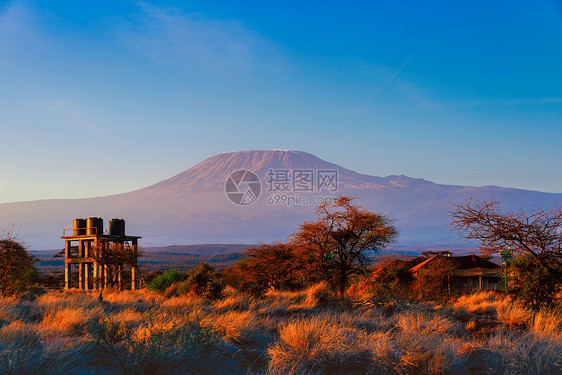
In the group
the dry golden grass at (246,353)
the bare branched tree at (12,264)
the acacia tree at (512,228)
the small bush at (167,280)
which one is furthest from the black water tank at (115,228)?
the acacia tree at (512,228)

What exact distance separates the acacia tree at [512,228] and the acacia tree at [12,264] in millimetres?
19450

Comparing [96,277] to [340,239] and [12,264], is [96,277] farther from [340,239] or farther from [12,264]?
[340,239]

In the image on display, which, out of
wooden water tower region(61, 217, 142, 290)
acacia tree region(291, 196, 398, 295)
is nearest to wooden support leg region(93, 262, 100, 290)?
wooden water tower region(61, 217, 142, 290)

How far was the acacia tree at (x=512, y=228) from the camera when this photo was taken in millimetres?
11516

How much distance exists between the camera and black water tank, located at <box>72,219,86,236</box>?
35438mm

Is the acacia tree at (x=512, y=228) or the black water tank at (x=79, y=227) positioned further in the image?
the black water tank at (x=79, y=227)

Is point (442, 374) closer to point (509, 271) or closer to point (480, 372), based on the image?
point (480, 372)

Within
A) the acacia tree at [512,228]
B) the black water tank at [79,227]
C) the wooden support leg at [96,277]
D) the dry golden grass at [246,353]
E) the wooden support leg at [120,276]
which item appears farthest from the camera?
the black water tank at [79,227]

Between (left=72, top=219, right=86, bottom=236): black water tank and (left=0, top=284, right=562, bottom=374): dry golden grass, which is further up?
(left=72, top=219, right=86, bottom=236): black water tank

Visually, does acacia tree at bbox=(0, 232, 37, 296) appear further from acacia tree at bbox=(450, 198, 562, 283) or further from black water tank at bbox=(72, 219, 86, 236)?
acacia tree at bbox=(450, 198, 562, 283)

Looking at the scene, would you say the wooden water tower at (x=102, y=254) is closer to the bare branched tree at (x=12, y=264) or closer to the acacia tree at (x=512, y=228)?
the bare branched tree at (x=12, y=264)

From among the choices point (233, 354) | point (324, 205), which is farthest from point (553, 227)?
point (324, 205)

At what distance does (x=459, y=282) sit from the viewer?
33094 mm

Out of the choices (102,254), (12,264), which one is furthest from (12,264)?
(102,254)
